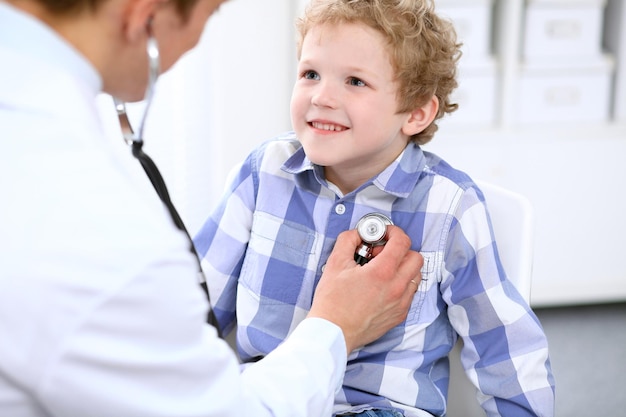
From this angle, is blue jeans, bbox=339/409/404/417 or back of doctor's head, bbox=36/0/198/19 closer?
back of doctor's head, bbox=36/0/198/19

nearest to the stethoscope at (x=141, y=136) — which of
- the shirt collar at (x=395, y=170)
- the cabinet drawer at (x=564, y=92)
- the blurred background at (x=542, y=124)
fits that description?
the shirt collar at (x=395, y=170)

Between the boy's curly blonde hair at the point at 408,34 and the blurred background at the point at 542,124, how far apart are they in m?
0.90

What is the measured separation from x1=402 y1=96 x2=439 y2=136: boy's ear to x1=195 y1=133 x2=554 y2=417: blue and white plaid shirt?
1.2 inches

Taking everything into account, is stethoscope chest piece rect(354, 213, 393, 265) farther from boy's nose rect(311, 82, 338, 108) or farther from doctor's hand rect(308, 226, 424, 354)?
boy's nose rect(311, 82, 338, 108)

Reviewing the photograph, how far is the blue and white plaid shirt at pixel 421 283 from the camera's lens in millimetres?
1149

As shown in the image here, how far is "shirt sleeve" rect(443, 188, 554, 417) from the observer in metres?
1.14

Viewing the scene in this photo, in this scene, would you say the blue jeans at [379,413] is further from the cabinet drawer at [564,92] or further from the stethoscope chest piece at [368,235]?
the cabinet drawer at [564,92]

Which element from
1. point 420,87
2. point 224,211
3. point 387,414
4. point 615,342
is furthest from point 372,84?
point 615,342

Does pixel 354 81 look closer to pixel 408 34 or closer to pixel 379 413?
pixel 408 34

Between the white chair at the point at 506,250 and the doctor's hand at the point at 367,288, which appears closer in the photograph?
the doctor's hand at the point at 367,288

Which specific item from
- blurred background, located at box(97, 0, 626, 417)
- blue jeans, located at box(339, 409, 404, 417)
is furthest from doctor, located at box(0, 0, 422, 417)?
blurred background, located at box(97, 0, 626, 417)

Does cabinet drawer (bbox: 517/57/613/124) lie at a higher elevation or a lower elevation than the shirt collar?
lower

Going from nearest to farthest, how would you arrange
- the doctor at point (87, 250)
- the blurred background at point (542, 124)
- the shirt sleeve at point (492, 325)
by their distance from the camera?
1. the doctor at point (87, 250)
2. the shirt sleeve at point (492, 325)
3. the blurred background at point (542, 124)

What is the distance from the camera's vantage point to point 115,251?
24.8 inches
